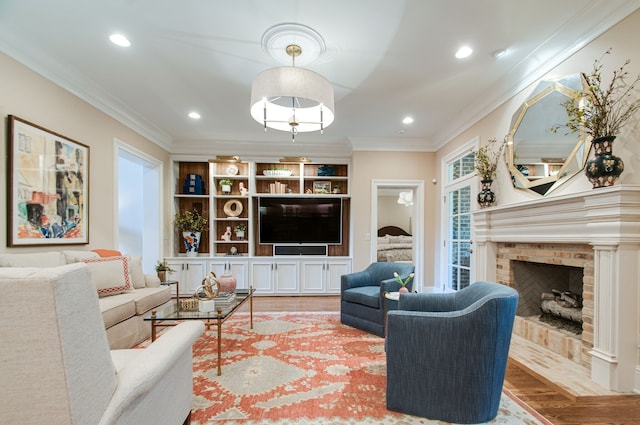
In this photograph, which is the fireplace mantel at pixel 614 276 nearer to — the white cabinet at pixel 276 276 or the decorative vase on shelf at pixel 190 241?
the white cabinet at pixel 276 276

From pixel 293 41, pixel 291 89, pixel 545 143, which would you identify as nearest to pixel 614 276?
pixel 545 143

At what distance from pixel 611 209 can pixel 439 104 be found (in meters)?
2.28

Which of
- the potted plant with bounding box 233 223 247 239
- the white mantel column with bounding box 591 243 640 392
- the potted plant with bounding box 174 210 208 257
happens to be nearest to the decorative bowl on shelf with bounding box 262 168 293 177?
the potted plant with bounding box 233 223 247 239

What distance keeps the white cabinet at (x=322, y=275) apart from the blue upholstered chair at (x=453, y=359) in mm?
3456

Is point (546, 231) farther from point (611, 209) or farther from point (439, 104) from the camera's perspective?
point (439, 104)

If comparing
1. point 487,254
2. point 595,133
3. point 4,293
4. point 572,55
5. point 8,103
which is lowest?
point 487,254

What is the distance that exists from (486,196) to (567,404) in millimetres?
2096

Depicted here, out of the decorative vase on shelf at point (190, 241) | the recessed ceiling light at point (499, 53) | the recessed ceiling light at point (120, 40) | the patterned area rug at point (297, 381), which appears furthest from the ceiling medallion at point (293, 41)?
the decorative vase on shelf at point (190, 241)

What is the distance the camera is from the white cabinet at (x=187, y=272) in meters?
5.14

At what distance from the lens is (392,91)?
341 cm

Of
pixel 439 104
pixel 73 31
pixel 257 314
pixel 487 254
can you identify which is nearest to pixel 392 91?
pixel 439 104

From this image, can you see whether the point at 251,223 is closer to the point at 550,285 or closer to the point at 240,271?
the point at 240,271

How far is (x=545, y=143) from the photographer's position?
271 centimetres

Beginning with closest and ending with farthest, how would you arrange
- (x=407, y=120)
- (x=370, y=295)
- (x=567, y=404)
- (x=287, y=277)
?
(x=567, y=404), (x=370, y=295), (x=407, y=120), (x=287, y=277)
